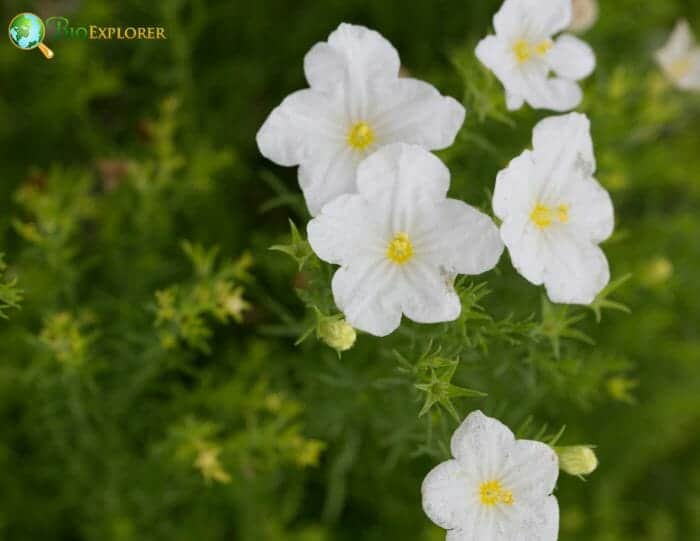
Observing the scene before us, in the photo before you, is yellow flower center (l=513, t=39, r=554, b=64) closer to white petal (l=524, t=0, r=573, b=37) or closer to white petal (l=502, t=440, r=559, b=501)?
white petal (l=524, t=0, r=573, b=37)

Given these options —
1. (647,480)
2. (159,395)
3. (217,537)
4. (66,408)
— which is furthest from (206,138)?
(647,480)

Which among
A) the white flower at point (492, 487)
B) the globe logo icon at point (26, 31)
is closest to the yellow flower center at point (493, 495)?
the white flower at point (492, 487)

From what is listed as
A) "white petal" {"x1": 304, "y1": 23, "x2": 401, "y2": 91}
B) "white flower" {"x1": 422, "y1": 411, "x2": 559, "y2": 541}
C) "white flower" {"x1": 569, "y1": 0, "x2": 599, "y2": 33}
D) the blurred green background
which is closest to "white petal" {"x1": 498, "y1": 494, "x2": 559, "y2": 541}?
"white flower" {"x1": 422, "y1": 411, "x2": 559, "y2": 541}

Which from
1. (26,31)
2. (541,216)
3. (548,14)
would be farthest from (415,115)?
(26,31)

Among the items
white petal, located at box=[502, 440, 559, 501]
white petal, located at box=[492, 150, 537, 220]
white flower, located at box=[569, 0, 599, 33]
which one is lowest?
white petal, located at box=[502, 440, 559, 501]

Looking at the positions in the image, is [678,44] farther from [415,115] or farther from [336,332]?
[336,332]
